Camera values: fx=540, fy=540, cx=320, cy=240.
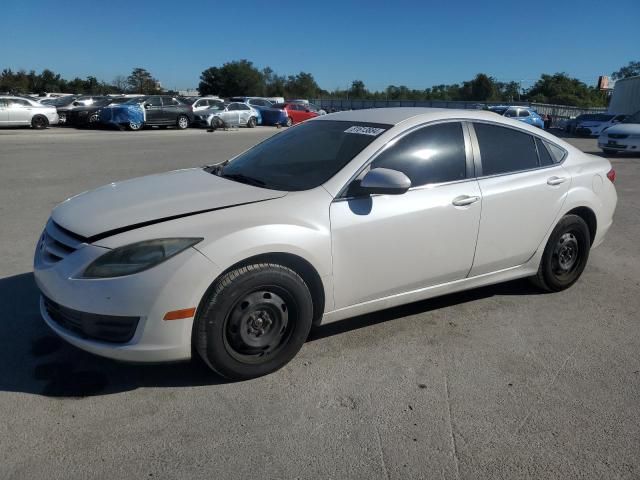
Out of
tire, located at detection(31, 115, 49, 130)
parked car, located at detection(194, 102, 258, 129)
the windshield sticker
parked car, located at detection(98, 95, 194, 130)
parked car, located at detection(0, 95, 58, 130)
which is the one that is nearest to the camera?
the windshield sticker

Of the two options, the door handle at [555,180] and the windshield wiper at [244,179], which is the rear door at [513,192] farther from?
the windshield wiper at [244,179]

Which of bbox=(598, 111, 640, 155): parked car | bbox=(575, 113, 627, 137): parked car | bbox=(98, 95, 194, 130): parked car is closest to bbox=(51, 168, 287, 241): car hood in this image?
bbox=(598, 111, 640, 155): parked car

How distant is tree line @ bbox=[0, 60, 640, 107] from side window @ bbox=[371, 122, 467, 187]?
68.7m

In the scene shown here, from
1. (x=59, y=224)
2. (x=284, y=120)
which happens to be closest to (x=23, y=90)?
(x=284, y=120)

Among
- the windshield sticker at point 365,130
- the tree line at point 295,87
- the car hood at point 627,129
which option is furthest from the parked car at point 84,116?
the tree line at point 295,87

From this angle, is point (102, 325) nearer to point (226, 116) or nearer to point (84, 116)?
point (84, 116)

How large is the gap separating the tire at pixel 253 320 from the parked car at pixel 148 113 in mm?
24086

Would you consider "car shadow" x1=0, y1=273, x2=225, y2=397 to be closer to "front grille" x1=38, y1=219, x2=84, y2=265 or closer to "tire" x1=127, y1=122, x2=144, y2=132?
"front grille" x1=38, y1=219, x2=84, y2=265

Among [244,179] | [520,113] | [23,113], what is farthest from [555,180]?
[520,113]

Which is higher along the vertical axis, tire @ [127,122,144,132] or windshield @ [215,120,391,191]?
windshield @ [215,120,391,191]

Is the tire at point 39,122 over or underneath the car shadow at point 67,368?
underneath

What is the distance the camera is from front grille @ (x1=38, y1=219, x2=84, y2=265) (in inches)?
119

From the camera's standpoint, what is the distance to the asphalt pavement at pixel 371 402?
2.51 m

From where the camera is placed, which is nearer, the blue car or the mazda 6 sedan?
the mazda 6 sedan
